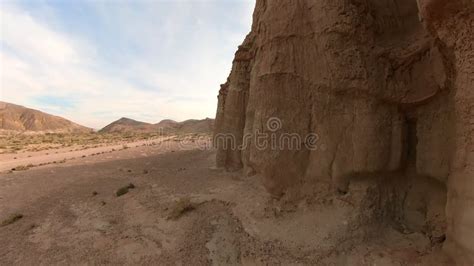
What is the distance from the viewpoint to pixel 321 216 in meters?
6.23

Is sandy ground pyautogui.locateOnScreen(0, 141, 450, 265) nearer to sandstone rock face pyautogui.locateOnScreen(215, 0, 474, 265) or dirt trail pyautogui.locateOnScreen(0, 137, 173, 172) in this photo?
sandstone rock face pyautogui.locateOnScreen(215, 0, 474, 265)

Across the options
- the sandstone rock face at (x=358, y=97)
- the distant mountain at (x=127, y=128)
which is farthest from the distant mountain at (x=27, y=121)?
the sandstone rock face at (x=358, y=97)

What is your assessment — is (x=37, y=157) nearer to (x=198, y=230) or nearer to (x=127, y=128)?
(x=198, y=230)

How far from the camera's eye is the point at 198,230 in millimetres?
7090

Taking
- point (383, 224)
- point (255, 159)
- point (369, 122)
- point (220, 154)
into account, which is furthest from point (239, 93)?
point (383, 224)

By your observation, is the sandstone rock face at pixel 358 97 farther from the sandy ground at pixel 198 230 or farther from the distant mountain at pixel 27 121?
the distant mountain at pixel 27 121

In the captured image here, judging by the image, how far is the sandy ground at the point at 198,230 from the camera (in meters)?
5.59

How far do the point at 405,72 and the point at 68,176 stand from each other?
1311cm

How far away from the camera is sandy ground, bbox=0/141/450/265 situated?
5594 millimetres

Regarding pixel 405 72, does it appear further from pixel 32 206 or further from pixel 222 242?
pixel 32 206

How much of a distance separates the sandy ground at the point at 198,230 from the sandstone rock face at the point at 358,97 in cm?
64

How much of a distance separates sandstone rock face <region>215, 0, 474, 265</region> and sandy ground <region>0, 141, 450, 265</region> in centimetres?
64

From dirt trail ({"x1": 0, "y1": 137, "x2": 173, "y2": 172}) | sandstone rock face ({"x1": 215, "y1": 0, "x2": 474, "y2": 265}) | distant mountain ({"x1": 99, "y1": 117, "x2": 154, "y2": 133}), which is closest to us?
sandstone rock face ({"x1": 215, "y1": 0, "x2": 474, "y2": 265})

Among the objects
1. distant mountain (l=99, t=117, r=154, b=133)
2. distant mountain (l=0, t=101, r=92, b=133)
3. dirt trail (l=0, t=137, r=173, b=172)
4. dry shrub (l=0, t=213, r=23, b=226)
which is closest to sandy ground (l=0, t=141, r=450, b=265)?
dry shrub (l=0, t=213, r=23, b=226)
